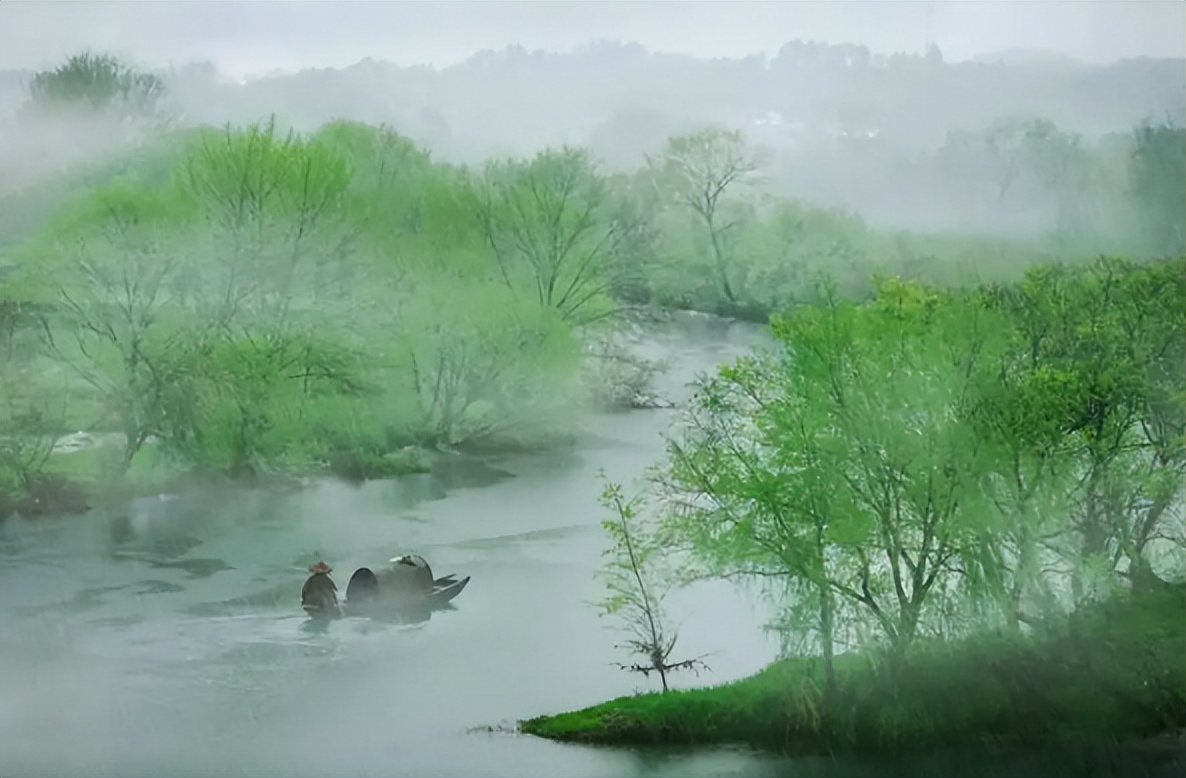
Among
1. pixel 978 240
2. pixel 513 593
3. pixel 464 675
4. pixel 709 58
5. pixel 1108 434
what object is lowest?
pixel 464 675

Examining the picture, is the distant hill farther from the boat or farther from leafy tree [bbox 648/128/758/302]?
the boat

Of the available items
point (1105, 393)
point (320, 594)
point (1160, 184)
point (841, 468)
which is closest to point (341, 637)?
point (320, 594)

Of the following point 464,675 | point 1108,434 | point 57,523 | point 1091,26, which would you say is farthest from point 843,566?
point 57,523

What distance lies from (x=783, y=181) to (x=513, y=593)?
0.82 m

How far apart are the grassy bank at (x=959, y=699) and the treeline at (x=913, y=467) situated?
0.14ft

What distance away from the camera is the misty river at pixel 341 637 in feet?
6.20

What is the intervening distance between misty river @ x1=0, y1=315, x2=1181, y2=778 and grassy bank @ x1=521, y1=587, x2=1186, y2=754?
3 cm

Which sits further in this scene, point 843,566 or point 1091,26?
point 1091,26

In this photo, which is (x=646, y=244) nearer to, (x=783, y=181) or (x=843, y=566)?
(x=783, y=181)

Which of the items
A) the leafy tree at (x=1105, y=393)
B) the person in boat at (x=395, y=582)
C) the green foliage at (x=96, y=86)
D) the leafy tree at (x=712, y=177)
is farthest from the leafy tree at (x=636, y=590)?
the green foliage at (x=96, y=86)

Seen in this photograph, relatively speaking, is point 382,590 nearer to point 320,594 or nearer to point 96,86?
point 320,594

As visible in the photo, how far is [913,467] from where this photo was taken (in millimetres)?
2016

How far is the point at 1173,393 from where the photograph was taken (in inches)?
83.2

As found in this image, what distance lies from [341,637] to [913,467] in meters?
0.96
